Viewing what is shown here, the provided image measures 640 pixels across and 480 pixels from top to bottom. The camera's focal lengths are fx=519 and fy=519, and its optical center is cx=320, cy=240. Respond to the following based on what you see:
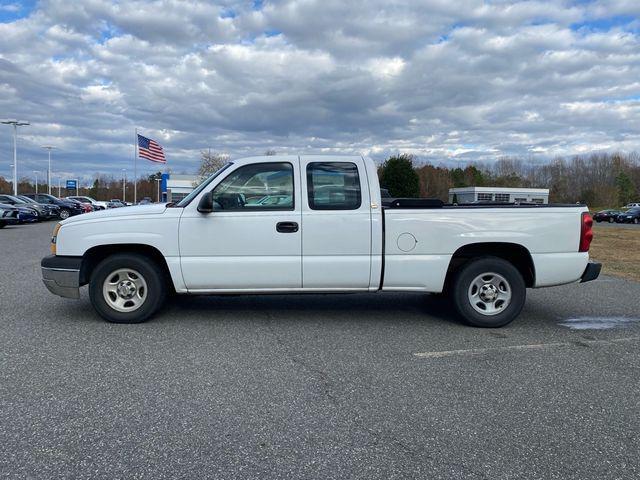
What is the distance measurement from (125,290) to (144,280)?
272mm

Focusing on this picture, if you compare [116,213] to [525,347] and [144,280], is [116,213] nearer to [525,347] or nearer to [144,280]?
[144,280]

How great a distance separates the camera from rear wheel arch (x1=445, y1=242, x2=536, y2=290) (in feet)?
19.9

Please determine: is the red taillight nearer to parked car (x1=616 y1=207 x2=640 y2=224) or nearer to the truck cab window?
the truck cab window

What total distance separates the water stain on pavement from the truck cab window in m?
3.73

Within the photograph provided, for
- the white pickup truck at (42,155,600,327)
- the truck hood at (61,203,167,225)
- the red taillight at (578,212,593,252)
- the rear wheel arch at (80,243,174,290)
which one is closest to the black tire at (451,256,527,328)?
the white pickup truck at (42,155,600,327)

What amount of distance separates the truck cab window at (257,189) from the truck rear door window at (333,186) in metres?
0.25

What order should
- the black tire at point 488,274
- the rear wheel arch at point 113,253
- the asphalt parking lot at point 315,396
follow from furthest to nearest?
the black tire at point 488,274 → the rear wheel arch at point 113,253 → the asphalt parking lot at point 315,396

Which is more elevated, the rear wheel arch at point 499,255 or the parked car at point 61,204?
the parked car at point 61,204

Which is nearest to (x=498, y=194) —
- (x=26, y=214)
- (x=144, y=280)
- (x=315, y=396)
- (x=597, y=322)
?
(x=26, y=214)

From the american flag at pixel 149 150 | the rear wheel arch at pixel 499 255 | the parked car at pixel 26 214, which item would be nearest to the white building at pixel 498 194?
the american flag at pixel 149 150

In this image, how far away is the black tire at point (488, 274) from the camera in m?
5.99

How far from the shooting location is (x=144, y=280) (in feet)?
19.3

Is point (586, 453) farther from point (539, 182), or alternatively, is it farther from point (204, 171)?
point (539, 182)

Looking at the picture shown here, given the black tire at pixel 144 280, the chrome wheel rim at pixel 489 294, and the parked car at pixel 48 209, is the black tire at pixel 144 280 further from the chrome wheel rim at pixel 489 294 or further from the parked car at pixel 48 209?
the parked car at pixel 48 209
